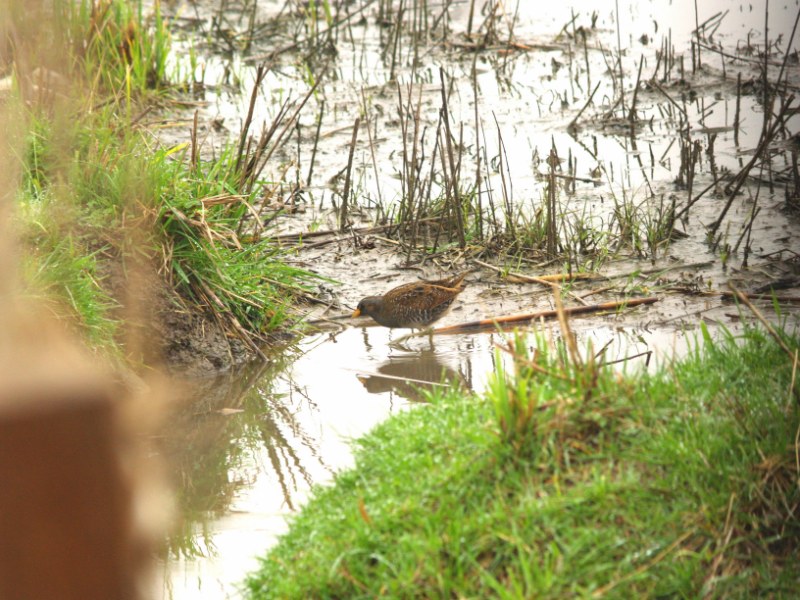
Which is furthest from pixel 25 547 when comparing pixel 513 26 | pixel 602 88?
pixel 513 26

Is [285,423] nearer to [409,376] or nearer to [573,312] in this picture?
[409,376]

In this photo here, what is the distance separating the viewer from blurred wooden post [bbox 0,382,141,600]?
32.6 inches

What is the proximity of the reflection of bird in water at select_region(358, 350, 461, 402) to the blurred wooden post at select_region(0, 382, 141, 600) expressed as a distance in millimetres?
4026

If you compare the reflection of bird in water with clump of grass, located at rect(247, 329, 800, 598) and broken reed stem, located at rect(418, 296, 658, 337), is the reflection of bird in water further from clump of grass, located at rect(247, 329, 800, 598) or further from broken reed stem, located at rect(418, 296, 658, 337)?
clump of grass, located at rect(247, 329, 800, 598)

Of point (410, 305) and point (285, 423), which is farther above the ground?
point (410, 305)

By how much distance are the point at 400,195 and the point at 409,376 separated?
2644 mm

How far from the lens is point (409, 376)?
5.33 meters

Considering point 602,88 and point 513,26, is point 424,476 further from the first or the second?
point 513,26

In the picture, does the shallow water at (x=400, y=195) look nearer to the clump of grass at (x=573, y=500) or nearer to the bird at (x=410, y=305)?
the bird at (x=410, y=305)

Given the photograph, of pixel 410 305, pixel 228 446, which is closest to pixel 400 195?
pixel 410 305

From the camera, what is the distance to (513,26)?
35.9 ft

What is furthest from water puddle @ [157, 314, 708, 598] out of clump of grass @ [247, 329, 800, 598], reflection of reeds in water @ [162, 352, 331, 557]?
clump of grass @ [247, 329, 800, 598]

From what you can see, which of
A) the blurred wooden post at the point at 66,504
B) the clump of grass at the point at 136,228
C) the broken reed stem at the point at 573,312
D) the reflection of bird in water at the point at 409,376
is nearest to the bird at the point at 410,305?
the broken reed stem at the point at 573,312

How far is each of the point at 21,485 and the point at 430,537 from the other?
2.15 metres
